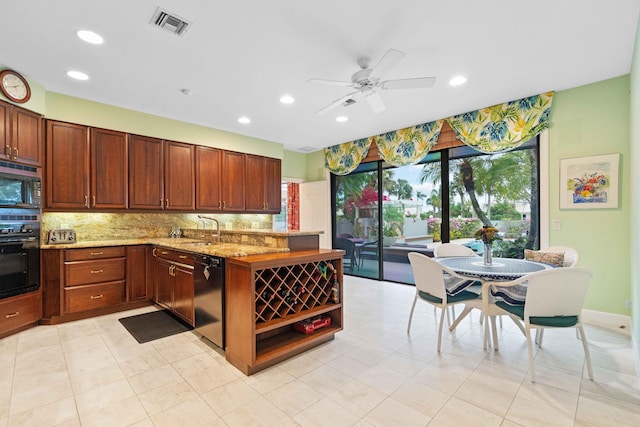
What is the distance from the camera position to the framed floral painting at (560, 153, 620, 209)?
329cm

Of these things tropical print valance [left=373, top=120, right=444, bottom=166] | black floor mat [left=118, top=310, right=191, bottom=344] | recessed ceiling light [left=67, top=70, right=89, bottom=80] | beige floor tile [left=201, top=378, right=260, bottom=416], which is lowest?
black floor mat [left=118, top=310, right=191, bottom=344]

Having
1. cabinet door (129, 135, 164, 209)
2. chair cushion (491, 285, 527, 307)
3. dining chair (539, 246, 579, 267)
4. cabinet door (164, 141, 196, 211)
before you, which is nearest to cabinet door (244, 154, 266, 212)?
cabinet door (164, 141, 196, 211)

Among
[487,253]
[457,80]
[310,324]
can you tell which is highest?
[457,80]

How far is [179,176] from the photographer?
180 inches

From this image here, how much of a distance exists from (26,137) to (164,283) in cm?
216

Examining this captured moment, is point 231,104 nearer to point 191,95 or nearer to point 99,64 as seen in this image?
point 191,95

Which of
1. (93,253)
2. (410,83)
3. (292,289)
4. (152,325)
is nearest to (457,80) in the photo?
(410,83)

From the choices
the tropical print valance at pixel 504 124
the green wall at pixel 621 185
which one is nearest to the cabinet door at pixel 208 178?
the tropical print valance at pixel 504 124

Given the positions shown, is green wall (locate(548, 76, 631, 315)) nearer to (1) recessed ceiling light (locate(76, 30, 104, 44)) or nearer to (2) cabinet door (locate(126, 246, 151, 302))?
(1) recessed ceiling light (locate(76, 30, 104, 44))

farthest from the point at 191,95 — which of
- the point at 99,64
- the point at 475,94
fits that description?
the point at 475,94

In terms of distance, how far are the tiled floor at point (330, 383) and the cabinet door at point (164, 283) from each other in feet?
1.94

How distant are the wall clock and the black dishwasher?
2.55 meters

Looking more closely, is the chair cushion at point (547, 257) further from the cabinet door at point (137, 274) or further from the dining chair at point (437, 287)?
the cabinet door at point (137, 274)

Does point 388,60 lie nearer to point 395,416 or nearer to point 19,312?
point 395,416
